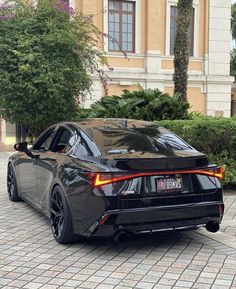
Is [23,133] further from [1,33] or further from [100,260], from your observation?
[100,260]

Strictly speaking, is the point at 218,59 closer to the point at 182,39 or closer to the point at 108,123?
the point at 182,39

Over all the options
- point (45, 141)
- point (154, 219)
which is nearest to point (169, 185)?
point (154, 219)

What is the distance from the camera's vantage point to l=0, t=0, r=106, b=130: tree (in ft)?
42.8

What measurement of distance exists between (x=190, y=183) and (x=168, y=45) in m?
16.4

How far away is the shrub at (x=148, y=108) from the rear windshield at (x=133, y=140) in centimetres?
464

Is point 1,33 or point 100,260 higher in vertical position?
point 1,33

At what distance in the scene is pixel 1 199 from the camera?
27.7 ft

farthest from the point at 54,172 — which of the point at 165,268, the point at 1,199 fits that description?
the point at 1,199

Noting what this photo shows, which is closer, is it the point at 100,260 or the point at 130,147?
the point at 100,260

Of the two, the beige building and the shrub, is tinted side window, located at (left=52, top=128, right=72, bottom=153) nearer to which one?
the shrub

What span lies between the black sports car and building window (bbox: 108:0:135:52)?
48.3 ft

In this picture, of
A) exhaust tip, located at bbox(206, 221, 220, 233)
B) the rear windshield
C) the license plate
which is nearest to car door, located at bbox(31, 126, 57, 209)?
the rear windshield

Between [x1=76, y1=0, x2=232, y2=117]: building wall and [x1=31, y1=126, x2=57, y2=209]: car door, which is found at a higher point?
[x1=76, y1=0, x2=232, y2=117]: building wall

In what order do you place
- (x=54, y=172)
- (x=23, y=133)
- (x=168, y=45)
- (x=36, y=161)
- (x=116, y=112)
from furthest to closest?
1. (x=168, y=45)
2. (x=23, y=133)
3. (x=116, y=112)
4. (x=36, y=161)
5. (x=54, y=172)
